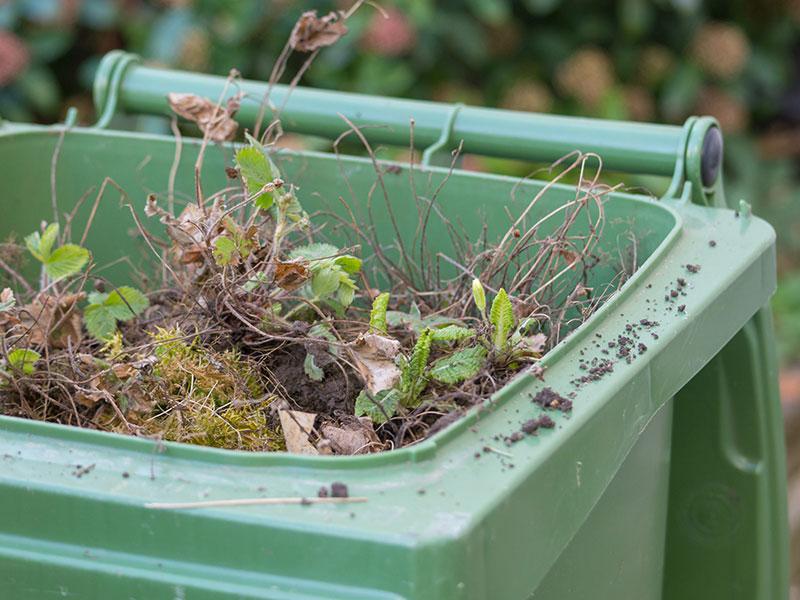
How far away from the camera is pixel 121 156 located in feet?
6.00

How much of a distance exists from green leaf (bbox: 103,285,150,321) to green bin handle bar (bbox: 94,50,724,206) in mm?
366

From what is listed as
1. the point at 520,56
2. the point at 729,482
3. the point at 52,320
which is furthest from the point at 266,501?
the point at 520,56

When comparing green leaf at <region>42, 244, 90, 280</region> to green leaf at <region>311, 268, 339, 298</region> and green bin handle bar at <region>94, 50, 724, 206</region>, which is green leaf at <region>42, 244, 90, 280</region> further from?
green bin handle bar at <region>94, 50, 724, 206</region>

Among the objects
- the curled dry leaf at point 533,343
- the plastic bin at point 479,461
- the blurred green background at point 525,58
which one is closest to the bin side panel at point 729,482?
the plastic bin at point 479,461

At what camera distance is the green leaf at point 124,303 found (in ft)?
4.93

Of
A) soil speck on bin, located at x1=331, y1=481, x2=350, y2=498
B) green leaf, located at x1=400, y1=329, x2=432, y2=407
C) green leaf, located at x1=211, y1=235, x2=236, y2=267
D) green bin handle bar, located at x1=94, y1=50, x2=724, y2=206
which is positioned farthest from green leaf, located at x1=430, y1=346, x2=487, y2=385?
green bin handle bar, located at x1=94, y1=50, x2=724, y2=206

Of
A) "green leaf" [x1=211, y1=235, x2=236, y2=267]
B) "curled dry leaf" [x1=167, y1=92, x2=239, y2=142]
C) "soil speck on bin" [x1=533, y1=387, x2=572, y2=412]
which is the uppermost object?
"curled dry leaf" [x1=167, y1=92, x2=239, y2=142]

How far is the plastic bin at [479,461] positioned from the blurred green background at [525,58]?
1138 mm

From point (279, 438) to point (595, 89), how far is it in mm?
2339

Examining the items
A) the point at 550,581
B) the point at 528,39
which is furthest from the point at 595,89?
the point at 550,581

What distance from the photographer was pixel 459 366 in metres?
1.26

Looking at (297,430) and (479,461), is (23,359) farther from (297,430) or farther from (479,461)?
(479,461)

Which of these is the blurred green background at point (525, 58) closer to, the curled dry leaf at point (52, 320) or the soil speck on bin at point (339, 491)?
the curled dry leaf at point (52, 320)

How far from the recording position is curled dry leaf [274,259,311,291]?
1274 mm
